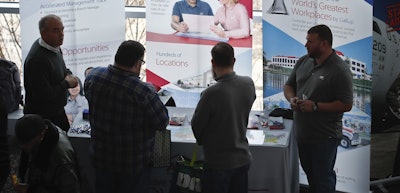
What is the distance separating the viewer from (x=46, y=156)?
9.77 feet

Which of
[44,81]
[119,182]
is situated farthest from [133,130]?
[44,81]

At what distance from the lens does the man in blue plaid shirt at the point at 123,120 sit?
3.24 meters

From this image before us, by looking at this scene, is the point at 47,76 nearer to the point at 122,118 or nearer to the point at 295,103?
the point at 122,118

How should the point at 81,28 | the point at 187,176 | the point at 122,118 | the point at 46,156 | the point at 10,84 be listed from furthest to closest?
the point at 81,28
the point at 10,84
the point at 187,176
the point at 122,118
the point at 46,156

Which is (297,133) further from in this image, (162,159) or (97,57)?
(97,57)

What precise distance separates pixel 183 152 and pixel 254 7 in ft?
7.02

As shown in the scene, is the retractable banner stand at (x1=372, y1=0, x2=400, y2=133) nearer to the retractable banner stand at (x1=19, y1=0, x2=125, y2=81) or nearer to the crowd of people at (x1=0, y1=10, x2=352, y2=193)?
the crowd of people at (x1=0, y1=10, x2=352, y2=193)

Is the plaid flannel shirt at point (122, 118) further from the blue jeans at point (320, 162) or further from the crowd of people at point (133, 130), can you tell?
the blue jeans at point (320, 162)

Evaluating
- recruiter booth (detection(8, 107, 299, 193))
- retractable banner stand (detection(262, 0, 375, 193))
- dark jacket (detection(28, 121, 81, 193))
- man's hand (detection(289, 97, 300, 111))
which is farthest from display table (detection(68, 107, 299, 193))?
dark jacket (detection(28, 121, 81, 193))

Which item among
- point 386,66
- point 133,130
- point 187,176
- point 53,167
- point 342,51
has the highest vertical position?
point 342,51

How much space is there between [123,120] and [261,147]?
1063 millimetres

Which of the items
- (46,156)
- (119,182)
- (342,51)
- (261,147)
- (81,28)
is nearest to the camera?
(46,156)

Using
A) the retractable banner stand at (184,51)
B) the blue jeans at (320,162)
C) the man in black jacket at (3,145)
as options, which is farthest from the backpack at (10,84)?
the blue jeans at (320,162)

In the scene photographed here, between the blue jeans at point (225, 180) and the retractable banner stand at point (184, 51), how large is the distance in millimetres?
2075
